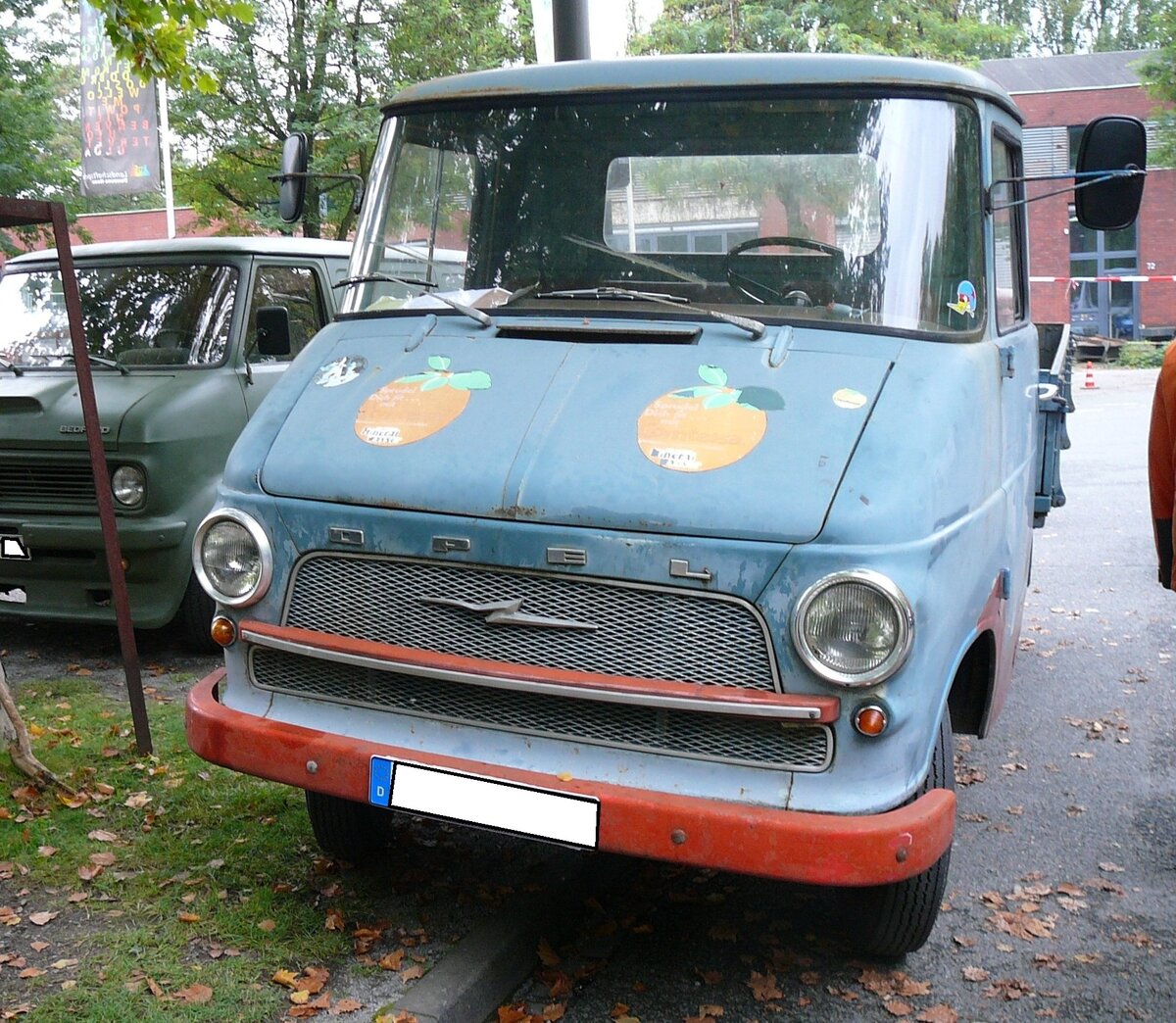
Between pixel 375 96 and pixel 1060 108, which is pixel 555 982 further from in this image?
pixel 1060 108

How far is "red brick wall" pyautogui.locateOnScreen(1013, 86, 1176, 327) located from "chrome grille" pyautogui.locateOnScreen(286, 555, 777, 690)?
39078 mm

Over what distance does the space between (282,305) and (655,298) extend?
406 cm

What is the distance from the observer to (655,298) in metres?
4.14

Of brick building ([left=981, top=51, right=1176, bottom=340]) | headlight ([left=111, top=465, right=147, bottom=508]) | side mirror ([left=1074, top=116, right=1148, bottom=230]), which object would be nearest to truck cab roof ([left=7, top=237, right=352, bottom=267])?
headlight ([left=111, top=465, right=147, bottom=508])

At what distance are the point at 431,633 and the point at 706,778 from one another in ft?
2.67

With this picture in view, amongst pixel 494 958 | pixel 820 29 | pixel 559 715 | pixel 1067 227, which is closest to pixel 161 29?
pixel 559 715

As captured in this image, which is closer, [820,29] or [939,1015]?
[939,1015]

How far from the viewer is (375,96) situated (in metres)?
16.3

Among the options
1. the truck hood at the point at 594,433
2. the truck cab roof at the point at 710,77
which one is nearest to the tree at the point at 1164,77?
the truck cab roof at the point at 710,77

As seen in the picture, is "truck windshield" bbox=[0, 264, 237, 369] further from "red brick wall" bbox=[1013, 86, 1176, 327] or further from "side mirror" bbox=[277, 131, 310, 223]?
"red brick wall" bbox=[1013, 86, 1176, 327]

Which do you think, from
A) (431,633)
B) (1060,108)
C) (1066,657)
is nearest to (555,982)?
(431,633)

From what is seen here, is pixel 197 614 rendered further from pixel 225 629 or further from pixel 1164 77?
pixel 1164 77

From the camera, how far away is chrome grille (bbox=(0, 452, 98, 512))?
270 inches

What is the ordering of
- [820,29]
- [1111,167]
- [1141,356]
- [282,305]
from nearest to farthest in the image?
[1111,167], [282,305], [820,29], [1141,356]
